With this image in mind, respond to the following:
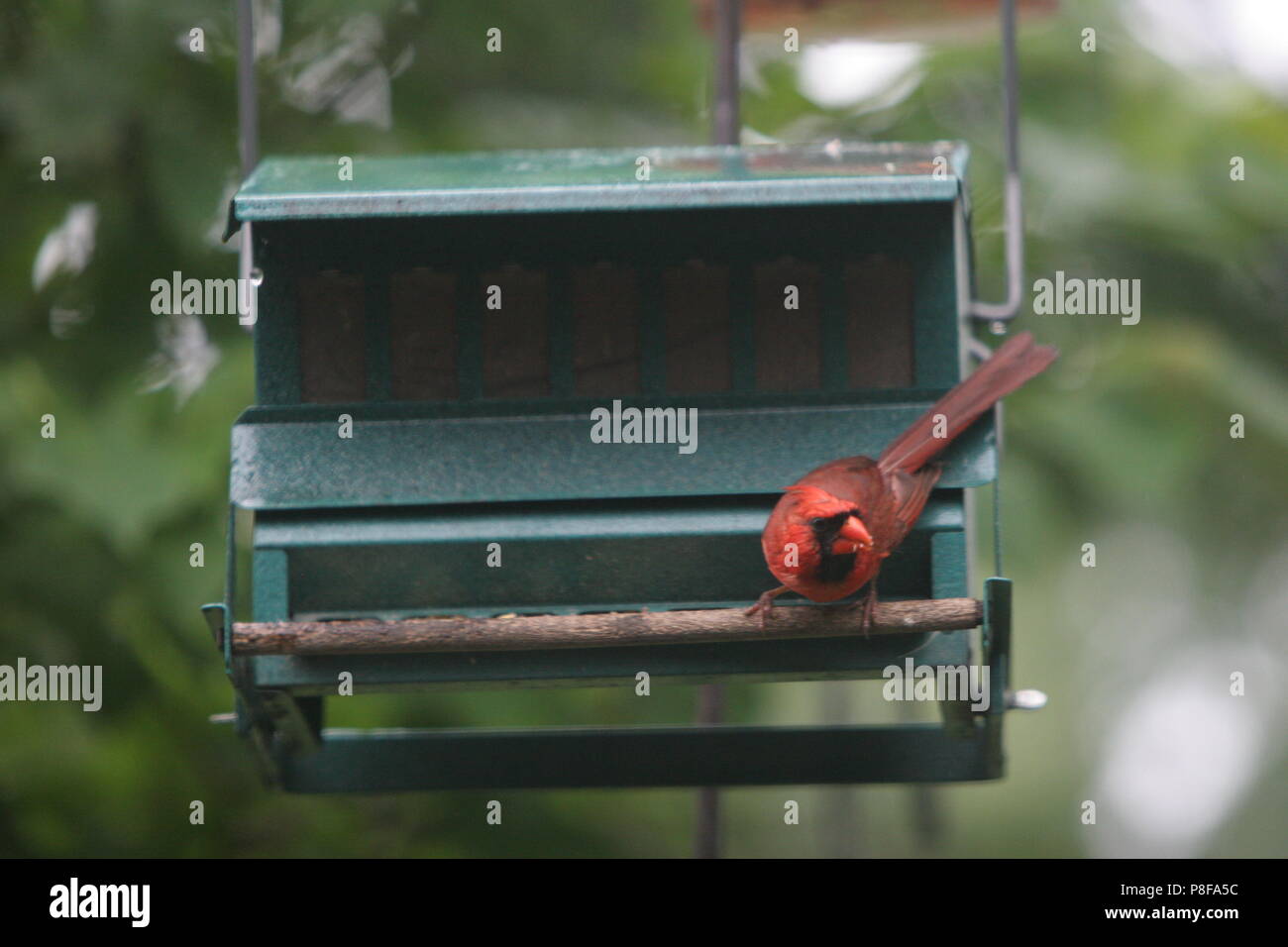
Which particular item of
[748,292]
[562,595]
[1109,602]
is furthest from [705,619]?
[1109,602]

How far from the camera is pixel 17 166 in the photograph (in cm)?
495

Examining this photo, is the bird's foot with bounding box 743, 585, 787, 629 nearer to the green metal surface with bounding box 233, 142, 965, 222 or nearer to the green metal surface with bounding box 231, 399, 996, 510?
the green metal surface with bounding box 231, 399, 996, 510

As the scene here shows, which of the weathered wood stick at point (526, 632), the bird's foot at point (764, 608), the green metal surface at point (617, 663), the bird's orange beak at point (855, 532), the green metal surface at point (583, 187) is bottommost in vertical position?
the green metal surface at point (617, 663)

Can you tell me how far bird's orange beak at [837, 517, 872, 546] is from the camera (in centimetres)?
296

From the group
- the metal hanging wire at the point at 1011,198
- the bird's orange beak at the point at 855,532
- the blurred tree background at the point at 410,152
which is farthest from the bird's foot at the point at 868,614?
the blurred tree background at the point at 410,152

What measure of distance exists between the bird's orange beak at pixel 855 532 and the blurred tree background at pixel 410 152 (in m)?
1.87

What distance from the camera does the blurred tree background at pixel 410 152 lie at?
187 inches

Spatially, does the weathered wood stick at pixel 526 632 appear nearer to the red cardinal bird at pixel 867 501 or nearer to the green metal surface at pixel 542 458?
the red cardinal bird at pixel 867 501

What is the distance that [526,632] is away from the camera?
2926 millimetres

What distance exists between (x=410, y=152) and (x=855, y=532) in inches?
109

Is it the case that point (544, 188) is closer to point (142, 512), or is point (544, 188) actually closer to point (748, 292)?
point (748, 292)

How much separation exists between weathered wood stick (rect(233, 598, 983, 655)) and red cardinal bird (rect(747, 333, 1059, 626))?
0.08m

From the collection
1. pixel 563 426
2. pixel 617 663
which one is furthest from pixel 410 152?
pixel 617 663
